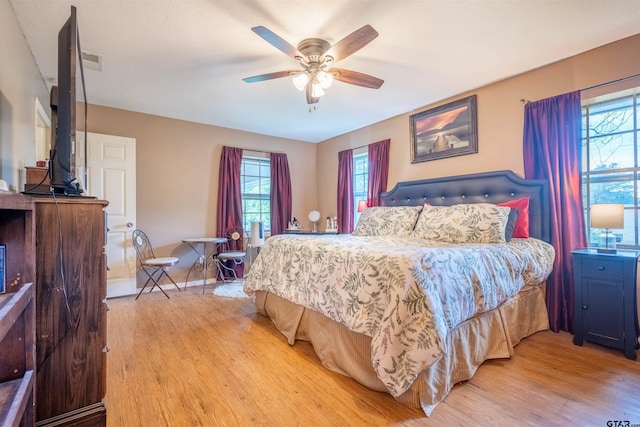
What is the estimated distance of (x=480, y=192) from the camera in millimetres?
3244

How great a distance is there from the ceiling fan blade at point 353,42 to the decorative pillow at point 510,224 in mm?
1922

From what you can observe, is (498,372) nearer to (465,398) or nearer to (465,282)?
(465,398)

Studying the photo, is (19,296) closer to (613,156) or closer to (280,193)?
(613,156)

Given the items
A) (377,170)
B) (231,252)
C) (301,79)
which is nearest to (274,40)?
(301,79)

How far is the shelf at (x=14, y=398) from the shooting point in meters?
0.83

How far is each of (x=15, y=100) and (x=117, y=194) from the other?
1.78m

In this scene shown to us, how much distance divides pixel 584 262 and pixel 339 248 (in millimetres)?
1952

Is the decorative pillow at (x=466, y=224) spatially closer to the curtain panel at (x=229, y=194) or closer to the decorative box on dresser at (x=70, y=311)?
the decorative box on dresser at (x=70, y=311)

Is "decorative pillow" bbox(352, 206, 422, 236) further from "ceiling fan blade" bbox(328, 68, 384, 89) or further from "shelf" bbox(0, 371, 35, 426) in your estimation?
"shelf" bbox(0, 371, 35, 426)

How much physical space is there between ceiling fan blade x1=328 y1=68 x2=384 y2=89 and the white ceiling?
0.26 m

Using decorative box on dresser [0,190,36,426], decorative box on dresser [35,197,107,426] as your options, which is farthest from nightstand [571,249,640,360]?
decorative box on dresser [0,190,36,426]

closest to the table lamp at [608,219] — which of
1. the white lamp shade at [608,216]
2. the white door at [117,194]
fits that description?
the white lamp shade at [608,216]

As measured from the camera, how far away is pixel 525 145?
9.68ft

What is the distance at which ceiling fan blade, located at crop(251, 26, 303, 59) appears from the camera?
1887 millimetres
